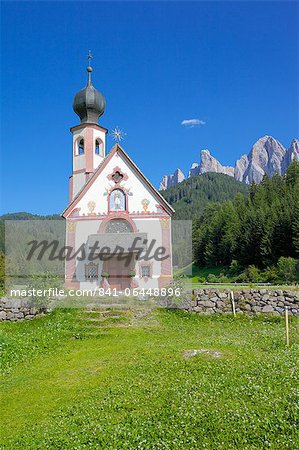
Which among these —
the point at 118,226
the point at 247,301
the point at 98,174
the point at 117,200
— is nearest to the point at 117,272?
the point at 118,226

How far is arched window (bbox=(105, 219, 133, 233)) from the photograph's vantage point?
85.7ft

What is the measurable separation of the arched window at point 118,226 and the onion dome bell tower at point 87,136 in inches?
206

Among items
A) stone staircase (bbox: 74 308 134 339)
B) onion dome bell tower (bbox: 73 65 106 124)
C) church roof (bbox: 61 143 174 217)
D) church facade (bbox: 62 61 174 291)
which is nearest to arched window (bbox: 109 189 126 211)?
church facade (bbox: 62 61 174 291)

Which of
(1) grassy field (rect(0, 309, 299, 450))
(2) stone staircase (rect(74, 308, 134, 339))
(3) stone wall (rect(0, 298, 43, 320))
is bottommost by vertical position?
(1) grassy field (rect(0, 309, 299, 450))

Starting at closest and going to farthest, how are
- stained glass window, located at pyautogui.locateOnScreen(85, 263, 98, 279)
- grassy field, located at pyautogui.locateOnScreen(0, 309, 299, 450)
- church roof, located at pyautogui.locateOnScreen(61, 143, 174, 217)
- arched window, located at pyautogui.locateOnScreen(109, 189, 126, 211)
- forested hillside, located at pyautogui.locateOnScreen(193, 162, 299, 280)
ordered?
grassy field, located at pyautogui.locateOnScreen(0, 309, 299, 450), stained glass window, located at pyautogui.locateOnScreen(85, 263, 98, 279), church roof, located at pyautogui.locateOnScreen(61, 143, 174, 217), arched window, located at pyautogui.locateOnScreen(109, 189, 126, 211), forested hillside, located at pyautogui.locateOnScreen(193, 162, 299, 280)

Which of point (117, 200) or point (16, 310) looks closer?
point (16, 310)

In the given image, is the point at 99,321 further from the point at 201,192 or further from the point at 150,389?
the point at 201,192

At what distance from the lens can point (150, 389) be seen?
26.8 feet

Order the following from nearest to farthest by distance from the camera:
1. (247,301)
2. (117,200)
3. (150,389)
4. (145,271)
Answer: (150,389) < (247,301) < (145,271) < (117,200)

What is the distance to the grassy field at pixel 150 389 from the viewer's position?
6246mm

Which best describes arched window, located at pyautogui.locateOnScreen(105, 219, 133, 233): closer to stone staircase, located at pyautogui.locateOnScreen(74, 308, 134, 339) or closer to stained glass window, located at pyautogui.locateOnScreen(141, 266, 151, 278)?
stained glass window, located at pyautogui.locateOnScreen(141, 266, 151, 278)

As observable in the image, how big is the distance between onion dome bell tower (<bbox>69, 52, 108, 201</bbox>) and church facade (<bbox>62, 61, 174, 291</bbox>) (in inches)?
141

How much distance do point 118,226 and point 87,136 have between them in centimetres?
889

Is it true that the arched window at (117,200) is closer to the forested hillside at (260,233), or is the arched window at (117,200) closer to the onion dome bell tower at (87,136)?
the onion dome bell tower at (87,136)
